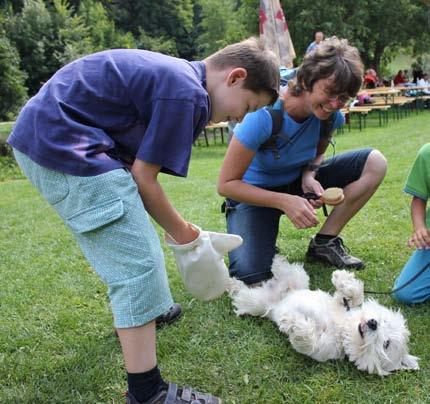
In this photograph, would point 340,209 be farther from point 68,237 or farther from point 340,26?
point 340,26

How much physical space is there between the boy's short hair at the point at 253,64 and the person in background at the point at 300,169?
0.75 metres

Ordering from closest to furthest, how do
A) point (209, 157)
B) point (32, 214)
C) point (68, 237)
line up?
point (68, 237)
point (32, 214)
point (209, 157)

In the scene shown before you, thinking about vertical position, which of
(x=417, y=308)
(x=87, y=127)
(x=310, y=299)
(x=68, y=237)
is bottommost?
(x=68, y=237)

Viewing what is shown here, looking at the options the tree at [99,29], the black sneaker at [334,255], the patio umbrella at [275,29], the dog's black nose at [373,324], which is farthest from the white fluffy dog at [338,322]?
the tree at [99,29]

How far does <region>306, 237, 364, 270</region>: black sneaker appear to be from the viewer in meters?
2.89

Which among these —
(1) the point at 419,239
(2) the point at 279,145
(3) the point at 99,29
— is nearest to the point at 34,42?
(3) the point at 99,29

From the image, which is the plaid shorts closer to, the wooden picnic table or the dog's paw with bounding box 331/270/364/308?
the dog's paw with bounding box 331/270/364/308

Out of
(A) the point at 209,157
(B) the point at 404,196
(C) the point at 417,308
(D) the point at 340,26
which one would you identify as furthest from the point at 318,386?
(D) the point at 340,26

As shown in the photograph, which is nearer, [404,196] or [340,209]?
[340,209]

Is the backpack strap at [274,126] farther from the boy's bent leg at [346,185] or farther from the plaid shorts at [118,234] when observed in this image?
the plaid shorts at [118,234]

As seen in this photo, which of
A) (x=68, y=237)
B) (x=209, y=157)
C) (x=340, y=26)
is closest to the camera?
(x=68, y=237)

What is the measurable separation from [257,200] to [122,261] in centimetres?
121

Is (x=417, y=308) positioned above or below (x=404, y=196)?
above

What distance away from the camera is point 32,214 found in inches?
207
